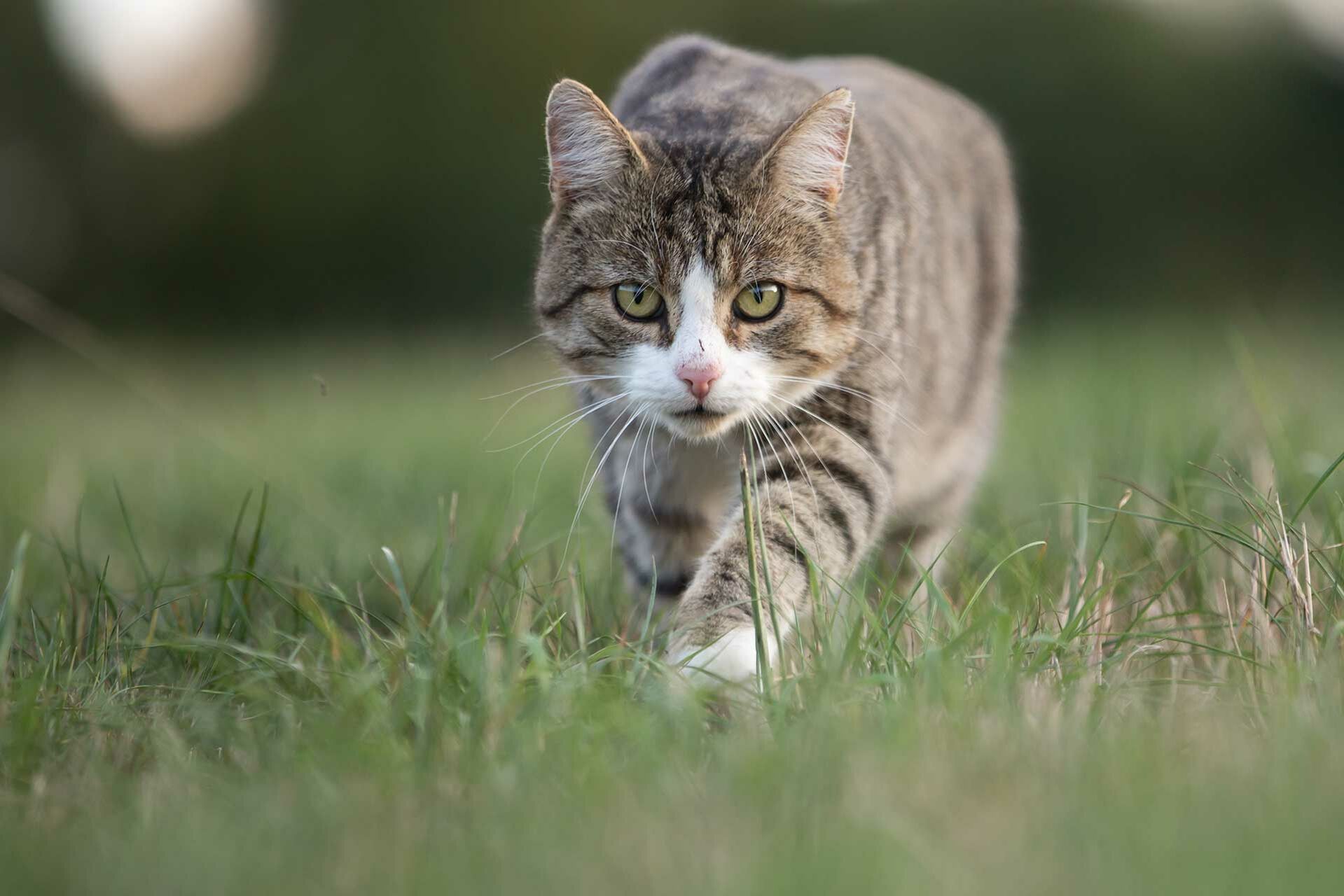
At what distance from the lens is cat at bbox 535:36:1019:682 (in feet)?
7.17

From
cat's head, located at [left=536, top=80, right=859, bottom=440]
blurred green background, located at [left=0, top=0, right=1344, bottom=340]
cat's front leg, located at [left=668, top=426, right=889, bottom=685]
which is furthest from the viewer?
blurred green background, located at [left=0, top=0, right=1344, bottom=340]

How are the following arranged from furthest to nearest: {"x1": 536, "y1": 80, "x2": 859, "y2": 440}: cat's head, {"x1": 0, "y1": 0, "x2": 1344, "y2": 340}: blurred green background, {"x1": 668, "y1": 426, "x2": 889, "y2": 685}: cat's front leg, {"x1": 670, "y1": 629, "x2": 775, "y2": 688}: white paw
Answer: {"x1": 0, "y1": 0, "x2": 1344, "y2": 340}: blurred green background
{"x1": 536, "y1": 80, "x2": 859, "y2": 440}: cat's head
{"x1": 668, "y1": 426, "x2": 889, "y2": 685}: cat's front leg
{"x1": 670, "y1": 629, "x2": 775, "y2": 688}: white paw

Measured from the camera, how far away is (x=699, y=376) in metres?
2.14

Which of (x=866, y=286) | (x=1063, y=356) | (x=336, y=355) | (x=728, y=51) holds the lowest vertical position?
(x=336, y=355)

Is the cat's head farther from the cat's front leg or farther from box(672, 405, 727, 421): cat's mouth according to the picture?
the cat's front leg

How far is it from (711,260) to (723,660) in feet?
2.61

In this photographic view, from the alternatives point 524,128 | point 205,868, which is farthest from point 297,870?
point 524,128

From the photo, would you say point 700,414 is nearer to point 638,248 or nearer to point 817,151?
point 638,248

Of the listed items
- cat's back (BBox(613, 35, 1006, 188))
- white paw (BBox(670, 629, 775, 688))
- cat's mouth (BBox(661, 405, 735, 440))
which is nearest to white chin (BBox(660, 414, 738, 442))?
cat's mouth (BBox(661, 405, 735, 440))

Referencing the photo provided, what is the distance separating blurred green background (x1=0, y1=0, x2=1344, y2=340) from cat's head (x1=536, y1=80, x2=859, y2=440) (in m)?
7.06

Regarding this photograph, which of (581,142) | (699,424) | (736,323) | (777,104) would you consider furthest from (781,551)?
(777,104)

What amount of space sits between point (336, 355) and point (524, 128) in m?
3.02

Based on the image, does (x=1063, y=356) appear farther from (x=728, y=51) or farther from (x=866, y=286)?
(x=866, y=286)

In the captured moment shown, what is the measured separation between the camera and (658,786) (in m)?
1.39
